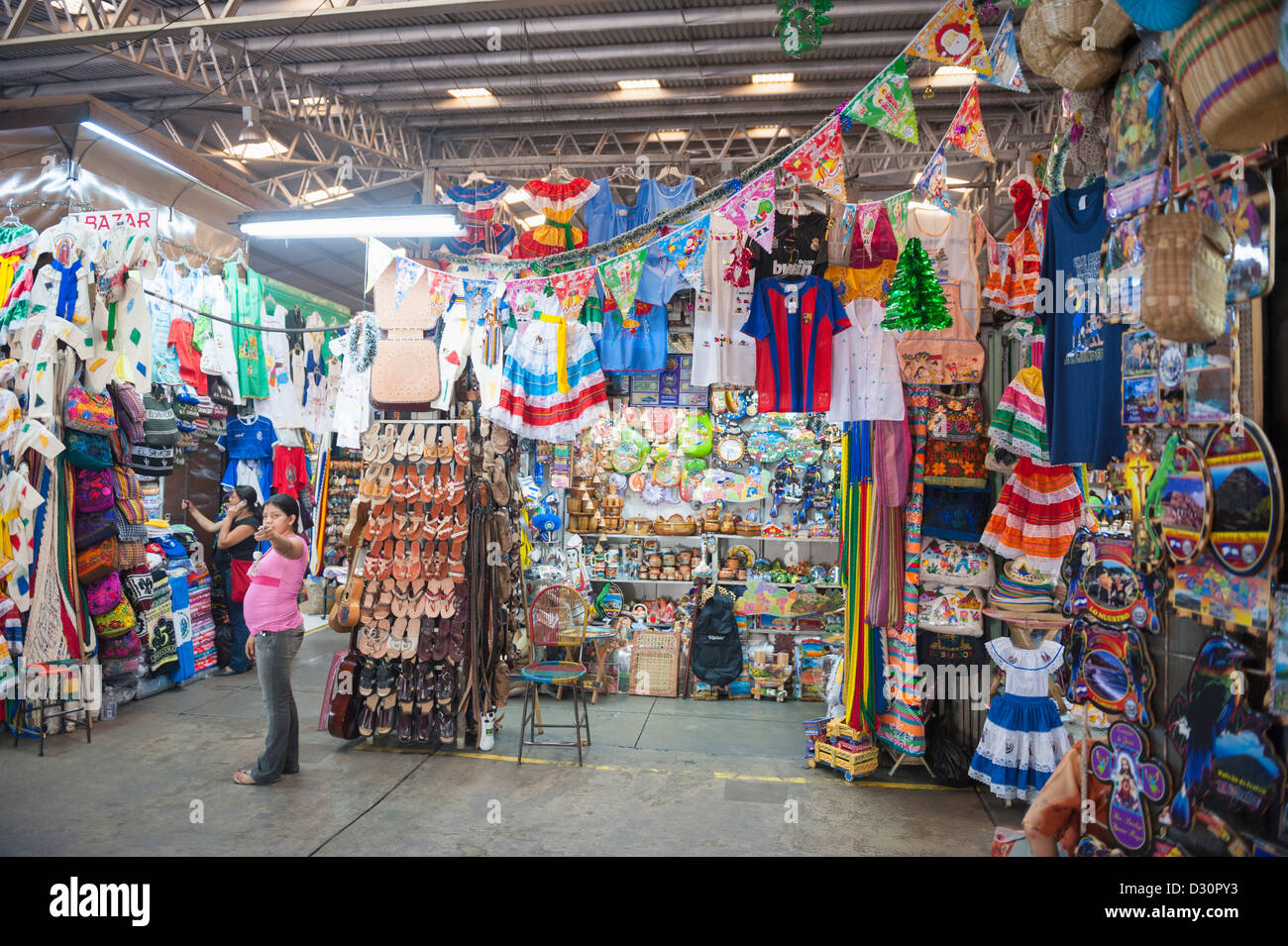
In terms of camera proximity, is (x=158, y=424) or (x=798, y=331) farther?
(x=158, y=424)

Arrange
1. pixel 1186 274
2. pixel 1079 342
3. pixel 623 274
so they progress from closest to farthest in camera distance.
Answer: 1. pixel 1186 274
2. pixel 1079 342
3. pixel 623 274

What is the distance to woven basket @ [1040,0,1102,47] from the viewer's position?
94.7 inches

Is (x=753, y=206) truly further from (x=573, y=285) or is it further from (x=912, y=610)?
(x=912, y=610)

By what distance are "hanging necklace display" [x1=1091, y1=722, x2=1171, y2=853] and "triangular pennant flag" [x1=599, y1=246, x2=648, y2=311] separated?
3.36 meters

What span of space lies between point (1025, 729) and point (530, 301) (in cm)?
412

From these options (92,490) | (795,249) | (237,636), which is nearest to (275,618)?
(92,490)

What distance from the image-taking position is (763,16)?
7.38 m

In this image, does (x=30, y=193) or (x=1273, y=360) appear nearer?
(x=1273, y=360)

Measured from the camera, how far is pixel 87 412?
5453 mm

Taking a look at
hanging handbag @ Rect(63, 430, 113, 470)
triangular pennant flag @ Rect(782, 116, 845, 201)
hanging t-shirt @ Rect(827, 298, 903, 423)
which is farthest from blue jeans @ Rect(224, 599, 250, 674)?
triangular pennant flag @ Rect(782, 116, 845, 201)
